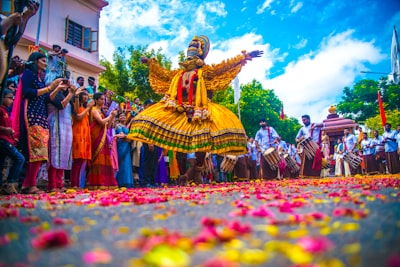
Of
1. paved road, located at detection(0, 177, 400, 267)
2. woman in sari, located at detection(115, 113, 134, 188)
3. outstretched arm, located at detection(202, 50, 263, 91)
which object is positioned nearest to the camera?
paved road, located at detection(0, 177, 400, 267)

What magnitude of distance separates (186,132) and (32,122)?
8.79ft

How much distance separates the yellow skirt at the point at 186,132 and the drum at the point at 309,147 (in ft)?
11.8

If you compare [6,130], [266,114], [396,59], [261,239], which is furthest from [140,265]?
[266,114]

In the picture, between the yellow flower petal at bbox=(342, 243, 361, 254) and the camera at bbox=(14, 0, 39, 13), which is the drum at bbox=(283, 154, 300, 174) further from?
the yellow flower petal at bbox=(342, 243, 361, 254)

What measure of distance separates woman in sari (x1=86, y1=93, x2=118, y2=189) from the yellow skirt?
0.51 meters

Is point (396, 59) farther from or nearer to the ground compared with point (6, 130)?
farther from the ground

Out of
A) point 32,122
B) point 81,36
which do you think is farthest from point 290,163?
point 81,36

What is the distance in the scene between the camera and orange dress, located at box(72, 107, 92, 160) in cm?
553

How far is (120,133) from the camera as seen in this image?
712 centimetres

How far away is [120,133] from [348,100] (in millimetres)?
41520

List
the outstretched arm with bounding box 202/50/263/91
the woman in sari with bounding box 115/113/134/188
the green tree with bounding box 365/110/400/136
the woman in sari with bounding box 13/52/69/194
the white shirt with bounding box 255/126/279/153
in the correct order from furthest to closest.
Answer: the green tree with bounding box 365/110/400/136
the white shirt with bounding box 255/126/279/153
the outstretched arm with bounding box 202/50/263/91
the woman in sari with bounding box 115/113/134/188
the woman in sari with bounding box 13/52/69/194

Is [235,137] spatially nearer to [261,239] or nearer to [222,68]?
[222,68]

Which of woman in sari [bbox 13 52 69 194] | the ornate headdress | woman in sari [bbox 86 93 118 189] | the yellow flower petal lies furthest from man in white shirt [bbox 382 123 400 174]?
the yellow flower petal

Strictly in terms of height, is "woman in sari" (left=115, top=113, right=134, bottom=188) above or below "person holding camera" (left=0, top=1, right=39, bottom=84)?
below
